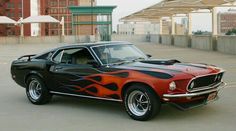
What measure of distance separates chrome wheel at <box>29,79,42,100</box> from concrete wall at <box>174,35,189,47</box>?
100 ft

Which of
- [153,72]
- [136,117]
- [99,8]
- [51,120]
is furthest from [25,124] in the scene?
[99,8]

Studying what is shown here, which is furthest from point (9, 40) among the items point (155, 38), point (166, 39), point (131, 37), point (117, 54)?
point (117, 54)

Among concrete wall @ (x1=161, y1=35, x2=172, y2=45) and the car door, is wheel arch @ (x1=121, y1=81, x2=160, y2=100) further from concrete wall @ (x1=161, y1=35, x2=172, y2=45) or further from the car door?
concrete wall @ (x1=161, y1=35, x2=172, y2=45)

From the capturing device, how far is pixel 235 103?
9172 millimetres

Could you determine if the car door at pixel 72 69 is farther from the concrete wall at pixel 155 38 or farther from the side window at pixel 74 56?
the concrete wall at pixel 155 38

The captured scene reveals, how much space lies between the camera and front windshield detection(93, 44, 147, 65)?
28.1 ft

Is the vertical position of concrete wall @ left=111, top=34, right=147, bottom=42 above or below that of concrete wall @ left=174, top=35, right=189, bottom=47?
above

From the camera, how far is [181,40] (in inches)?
1647

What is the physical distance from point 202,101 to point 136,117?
1.23 meters

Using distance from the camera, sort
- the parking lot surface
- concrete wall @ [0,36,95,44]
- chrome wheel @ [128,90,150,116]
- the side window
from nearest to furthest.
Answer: the parking lot surface → chrome wheel @ [128,90,150,116] → the side window → concrete wall @ [0,36,95,44]

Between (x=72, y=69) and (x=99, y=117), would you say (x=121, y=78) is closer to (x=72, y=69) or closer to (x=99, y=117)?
(x=99, y=117)

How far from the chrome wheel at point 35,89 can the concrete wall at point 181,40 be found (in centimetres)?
3058

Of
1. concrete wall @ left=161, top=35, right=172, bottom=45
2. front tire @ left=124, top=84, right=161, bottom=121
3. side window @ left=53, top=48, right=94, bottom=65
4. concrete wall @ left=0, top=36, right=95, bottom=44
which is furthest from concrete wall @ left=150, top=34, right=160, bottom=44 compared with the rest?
front tire @ left=124, top=84, right=161, bottom=121

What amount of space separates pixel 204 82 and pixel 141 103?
119 cm
